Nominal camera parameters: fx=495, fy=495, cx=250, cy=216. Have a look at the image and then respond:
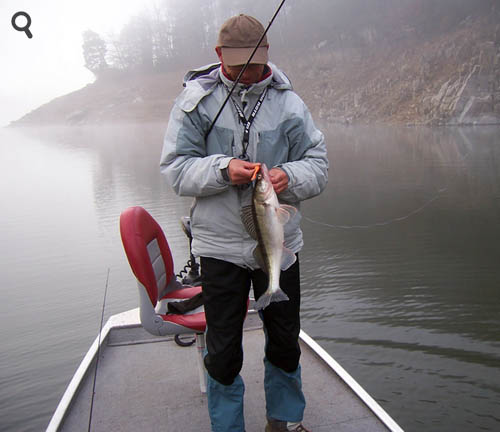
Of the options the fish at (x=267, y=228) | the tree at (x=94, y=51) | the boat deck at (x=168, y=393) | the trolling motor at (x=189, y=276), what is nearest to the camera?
the fish at (x=267, y=228)

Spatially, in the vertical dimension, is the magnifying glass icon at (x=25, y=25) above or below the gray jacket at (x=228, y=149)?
above

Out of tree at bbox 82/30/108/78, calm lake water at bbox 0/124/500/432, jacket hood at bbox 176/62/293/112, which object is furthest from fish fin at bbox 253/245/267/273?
tree at bbox 82/30/108/78

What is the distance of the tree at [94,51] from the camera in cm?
8188

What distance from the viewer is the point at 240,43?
2.25 meters

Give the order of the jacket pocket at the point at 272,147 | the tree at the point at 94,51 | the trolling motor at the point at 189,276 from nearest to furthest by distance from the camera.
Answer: the jacket pocket at the point at 272,147, the trolling motor at the point at 189,276, the tree at the point at 94,51

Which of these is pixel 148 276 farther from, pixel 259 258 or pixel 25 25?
pixel 25 25

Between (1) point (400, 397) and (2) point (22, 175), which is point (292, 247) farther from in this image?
(2) point (22, 175)

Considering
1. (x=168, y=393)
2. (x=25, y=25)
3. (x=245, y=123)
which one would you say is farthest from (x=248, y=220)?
(x=25, y=25)

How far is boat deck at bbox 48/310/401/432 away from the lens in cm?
279

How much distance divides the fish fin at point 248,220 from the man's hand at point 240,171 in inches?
5.1

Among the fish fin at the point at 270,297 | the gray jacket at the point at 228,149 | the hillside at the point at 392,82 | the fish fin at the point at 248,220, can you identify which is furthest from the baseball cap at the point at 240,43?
the hillside at the point at 392,82

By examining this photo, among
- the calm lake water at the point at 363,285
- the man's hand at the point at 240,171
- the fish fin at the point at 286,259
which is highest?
the man's hand at the point at 240,171

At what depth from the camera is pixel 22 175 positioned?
24.4 meters

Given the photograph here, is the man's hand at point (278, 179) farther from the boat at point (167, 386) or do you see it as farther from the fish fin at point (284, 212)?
the boat at point (167, 386)
